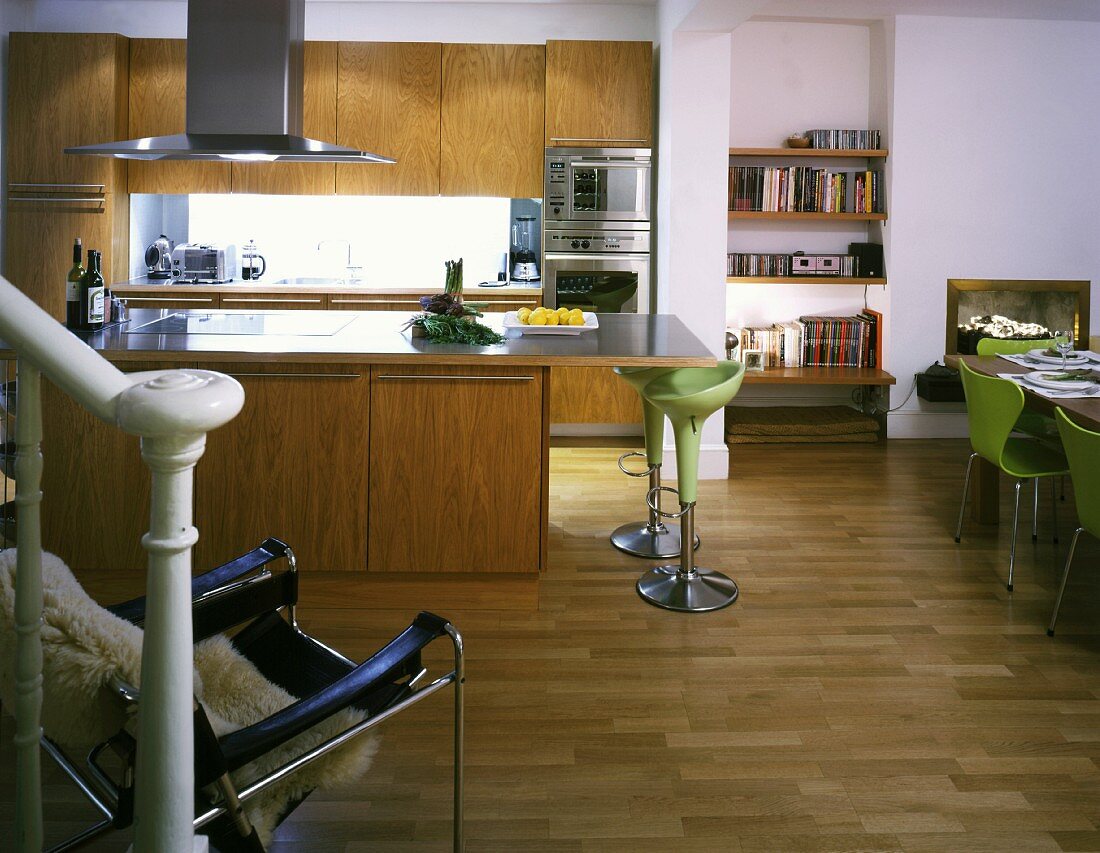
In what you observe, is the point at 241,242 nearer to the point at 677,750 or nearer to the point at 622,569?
the point at 622,569

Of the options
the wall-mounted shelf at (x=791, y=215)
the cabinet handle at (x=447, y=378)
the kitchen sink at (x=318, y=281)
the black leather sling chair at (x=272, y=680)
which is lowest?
the black leather sling chair at (x=272, y=680)

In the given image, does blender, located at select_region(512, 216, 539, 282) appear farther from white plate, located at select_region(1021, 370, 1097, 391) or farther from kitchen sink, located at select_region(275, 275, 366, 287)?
white plate, located at select_region(1021, 370, 1097, 391)

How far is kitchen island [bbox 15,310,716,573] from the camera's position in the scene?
3.55m

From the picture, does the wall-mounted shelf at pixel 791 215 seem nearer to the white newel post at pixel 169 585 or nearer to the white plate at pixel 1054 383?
Answer: the white plate at pixel 1054 383

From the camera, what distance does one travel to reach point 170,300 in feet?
20.6

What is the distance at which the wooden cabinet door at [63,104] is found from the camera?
6.16 m

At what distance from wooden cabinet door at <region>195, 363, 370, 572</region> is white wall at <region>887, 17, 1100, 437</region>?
4.32 meters

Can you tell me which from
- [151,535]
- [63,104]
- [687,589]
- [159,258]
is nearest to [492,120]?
[159,258]

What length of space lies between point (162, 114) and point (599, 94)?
2667 millimetres

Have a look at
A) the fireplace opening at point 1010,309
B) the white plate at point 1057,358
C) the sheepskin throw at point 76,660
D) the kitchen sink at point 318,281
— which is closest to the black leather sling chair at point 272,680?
the sheepskin throw at point 76,660

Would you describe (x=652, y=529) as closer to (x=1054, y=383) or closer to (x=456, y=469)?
(x=456, y=469)

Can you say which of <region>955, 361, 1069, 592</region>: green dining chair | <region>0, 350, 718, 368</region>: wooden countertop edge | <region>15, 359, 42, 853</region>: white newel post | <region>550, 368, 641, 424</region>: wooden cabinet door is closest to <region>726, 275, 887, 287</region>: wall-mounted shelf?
<region>550, 368, 641, 424</region>: wooden cabinet door

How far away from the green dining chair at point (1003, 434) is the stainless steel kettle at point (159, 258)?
4.90 metres

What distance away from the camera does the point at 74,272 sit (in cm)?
357
